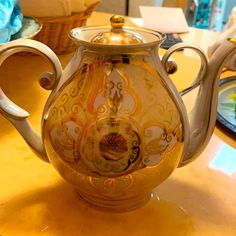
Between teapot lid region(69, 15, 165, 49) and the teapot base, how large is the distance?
17 cm

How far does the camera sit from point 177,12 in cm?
131

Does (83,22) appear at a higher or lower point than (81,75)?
lower

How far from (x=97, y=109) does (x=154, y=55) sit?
8 cm

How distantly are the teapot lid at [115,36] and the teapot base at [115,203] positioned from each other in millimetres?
173

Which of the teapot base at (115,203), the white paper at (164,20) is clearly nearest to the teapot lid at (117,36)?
the teapot base at (115,203)

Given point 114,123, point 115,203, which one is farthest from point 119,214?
point 114,123

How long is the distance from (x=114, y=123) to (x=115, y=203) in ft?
0.37

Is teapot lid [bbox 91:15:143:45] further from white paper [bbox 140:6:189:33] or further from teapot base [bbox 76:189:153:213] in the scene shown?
white paper [bbox 140:6:189:33]

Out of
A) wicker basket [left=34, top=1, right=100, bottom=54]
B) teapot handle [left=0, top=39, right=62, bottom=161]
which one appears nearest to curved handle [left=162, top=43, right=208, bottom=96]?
teapot handle [left=0, top=39, right=62, bottom=161]

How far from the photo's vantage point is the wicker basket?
0.86 metres

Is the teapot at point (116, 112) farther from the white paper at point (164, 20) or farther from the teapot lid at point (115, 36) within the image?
the white paper at point (164, 20)

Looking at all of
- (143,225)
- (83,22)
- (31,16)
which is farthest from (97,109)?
(83,22)

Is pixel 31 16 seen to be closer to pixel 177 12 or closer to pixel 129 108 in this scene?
pixel 129 108

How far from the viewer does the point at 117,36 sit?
0.39 m
